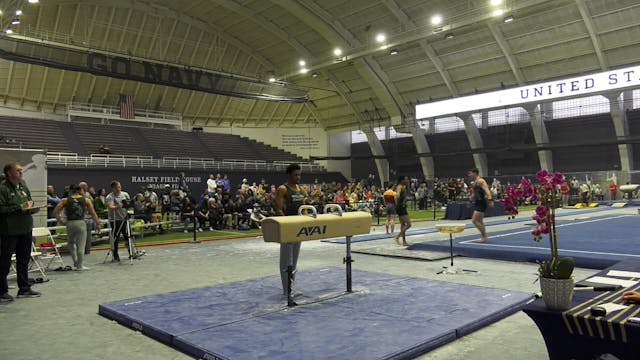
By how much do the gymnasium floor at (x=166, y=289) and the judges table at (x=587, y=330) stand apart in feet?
2.22

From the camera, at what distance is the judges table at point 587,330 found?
2514 mm

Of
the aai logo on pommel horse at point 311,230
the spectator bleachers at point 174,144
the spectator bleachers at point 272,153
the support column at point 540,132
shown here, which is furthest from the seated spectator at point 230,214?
the support column at point 540,132

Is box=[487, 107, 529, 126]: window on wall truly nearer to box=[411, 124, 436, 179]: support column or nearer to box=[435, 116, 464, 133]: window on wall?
box=[435, 116, 464, 133]: window on wall

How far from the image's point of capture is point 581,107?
2914 cm

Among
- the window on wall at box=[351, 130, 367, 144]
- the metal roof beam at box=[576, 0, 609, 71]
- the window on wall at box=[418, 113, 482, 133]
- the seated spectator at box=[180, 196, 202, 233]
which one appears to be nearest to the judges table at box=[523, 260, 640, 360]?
the seated spectator at box=[180, 196, 202, 233]

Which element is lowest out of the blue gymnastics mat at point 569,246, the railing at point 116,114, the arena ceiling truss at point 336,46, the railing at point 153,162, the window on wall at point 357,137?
the blue gymnastics mat at point 569,246

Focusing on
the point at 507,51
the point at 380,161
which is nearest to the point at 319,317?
the point at 507,51

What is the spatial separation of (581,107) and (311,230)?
30042 millimetres

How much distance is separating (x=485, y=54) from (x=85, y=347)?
27.6m

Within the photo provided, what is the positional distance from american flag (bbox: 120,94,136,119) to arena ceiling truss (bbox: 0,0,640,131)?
1.99 ft

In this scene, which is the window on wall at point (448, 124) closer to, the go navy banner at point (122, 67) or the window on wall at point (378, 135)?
the window on wall at point (378, 135)

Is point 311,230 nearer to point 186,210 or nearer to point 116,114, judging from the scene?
point 186,210

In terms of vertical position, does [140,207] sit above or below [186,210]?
above

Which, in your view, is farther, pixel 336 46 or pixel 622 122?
pixel 336 46
